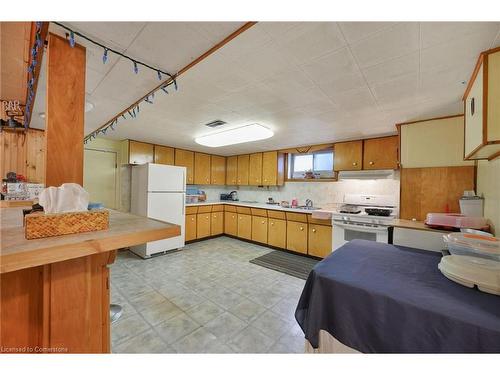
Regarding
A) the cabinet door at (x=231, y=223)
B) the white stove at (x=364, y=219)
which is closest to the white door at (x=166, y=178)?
the cabinet door at (x=231, y=223)

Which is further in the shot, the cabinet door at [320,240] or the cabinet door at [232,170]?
the cabinet door at [232,170]

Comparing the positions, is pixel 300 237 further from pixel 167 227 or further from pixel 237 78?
pixel 167 227

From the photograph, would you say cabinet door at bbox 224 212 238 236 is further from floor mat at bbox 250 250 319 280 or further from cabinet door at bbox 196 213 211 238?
floor mat at bbox 250 250 319 280

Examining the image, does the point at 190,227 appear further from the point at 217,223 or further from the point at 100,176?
the point at 100,176

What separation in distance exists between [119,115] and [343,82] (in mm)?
2494

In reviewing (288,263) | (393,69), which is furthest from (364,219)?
(393,69)

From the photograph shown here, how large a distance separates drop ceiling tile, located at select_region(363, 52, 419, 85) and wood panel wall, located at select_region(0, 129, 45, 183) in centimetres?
367

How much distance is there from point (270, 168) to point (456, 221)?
10.6 feet

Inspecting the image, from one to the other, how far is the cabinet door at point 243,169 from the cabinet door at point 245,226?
2.99 feet

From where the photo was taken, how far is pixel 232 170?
18.1ft

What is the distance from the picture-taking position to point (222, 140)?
3.27 meters

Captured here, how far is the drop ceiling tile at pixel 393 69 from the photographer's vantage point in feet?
4.43

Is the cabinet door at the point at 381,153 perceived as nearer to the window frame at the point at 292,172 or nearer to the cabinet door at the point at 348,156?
the cabinet door at the point at 348,156
